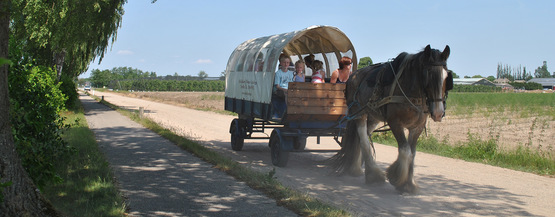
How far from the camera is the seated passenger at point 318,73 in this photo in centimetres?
991

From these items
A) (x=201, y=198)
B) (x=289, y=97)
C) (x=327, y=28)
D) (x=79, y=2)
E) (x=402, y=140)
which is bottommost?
(x=201, y=198)

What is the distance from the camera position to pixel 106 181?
7125 millimetres

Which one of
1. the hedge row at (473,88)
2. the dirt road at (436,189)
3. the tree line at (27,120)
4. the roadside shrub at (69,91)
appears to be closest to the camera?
the tree line at (27,120)

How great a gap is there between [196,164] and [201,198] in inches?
109

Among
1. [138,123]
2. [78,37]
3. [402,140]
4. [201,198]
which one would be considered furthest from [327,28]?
[138,123]

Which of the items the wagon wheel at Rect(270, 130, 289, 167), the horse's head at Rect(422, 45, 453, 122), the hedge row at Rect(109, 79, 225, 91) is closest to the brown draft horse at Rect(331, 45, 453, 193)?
the horse's head at Rect(422, 45, 453, 122)

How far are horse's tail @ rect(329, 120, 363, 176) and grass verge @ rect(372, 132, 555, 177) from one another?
11.9ft

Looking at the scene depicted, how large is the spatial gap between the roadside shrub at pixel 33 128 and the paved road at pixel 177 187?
1.03 metres

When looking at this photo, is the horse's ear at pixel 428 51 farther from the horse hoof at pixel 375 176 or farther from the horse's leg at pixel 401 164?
the horse hoof at pixel 375 176

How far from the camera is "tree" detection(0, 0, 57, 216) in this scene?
375 cm

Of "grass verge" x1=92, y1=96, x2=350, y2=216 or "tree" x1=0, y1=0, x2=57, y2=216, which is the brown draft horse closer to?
"grass verge" x1=92, y1=96, x2=350, y2=216

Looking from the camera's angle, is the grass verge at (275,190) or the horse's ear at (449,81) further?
the horse's ear at (449,81)

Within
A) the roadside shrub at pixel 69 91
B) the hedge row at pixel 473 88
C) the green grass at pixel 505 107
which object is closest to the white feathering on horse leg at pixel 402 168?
the green grass at pixel 505 107

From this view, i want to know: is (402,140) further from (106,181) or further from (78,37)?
(78,37)
